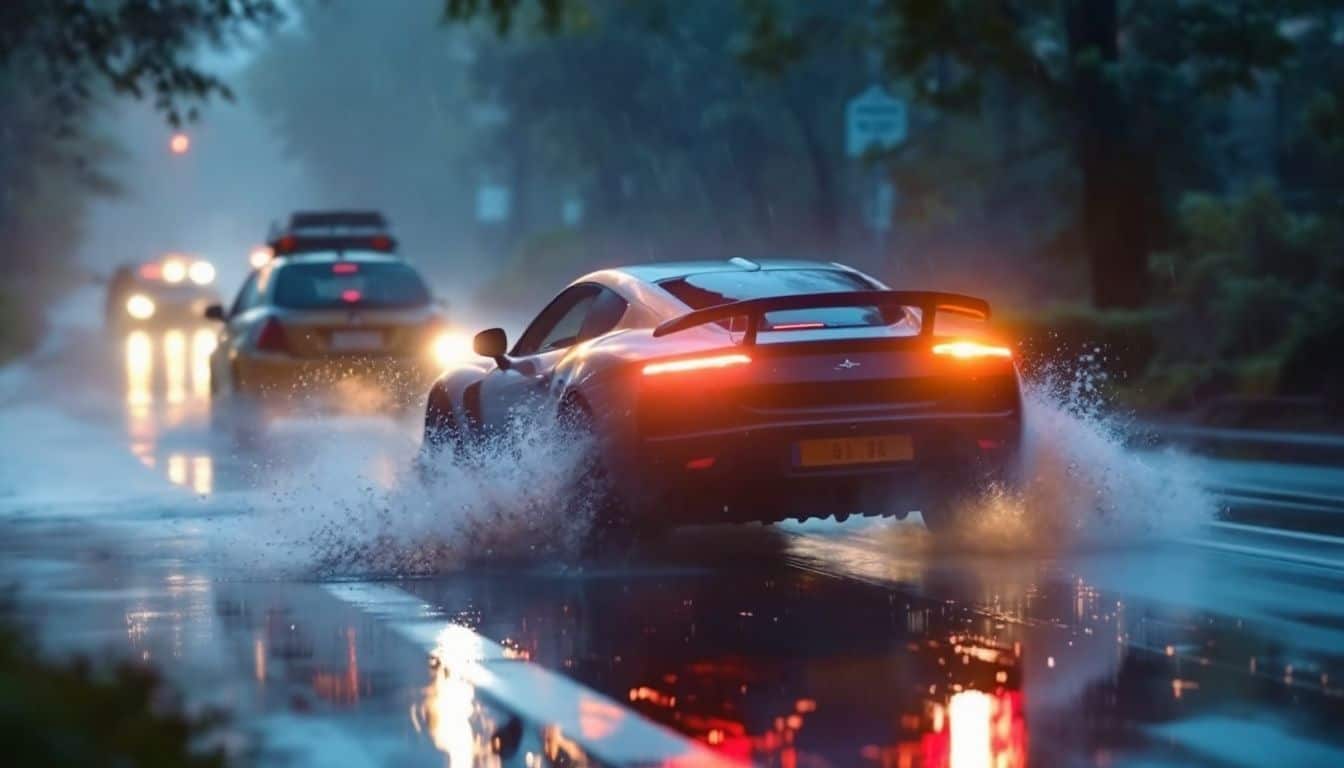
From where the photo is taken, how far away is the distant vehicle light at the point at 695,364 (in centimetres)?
1041

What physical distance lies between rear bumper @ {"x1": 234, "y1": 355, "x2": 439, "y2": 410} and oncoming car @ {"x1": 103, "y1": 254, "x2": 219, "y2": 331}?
26221mm

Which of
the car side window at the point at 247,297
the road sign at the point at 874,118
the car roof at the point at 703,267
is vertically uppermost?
the road sign at the point at 874,118

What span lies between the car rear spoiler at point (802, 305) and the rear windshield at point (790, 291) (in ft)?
0.79

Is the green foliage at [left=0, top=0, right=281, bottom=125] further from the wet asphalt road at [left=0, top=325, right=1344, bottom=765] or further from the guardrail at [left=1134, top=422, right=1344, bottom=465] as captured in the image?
the wet asphalt road at [left=0, top=325, right=1344, bottom=765]

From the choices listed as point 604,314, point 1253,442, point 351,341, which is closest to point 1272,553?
point 604,314

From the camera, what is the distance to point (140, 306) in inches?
1879

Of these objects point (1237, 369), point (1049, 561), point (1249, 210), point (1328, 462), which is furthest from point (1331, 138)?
point (1049, 561)

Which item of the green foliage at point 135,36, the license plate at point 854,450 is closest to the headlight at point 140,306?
the green foliage at point 135,36

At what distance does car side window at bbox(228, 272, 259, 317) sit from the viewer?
2264 centimetres

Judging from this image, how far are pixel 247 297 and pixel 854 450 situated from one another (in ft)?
44.0

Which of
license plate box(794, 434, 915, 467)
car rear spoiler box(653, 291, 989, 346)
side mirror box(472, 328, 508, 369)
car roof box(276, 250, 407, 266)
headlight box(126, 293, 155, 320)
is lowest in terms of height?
license plate box(794, 434, 915, 467)

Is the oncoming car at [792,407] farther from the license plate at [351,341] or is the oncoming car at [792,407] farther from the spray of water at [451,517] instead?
the license plate at [351,341]

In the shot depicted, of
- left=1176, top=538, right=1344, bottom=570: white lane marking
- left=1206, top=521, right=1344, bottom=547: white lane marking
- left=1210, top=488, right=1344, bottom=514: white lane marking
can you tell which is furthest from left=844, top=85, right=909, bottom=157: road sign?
left=1176, top=538, right=1344, bottom=570: white lane marking

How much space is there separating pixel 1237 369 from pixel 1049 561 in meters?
11.0
